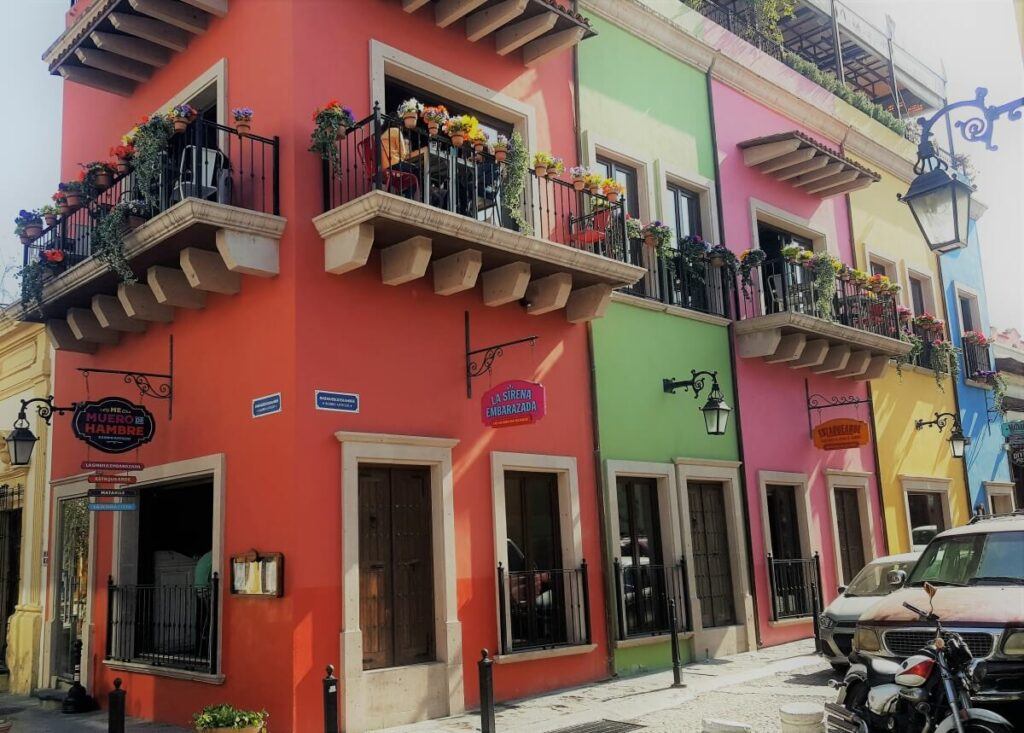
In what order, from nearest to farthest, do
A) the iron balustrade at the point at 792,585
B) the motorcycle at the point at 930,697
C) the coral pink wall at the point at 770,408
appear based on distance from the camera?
the motorcycle at the point at 930,697 < the iron balustrade at the point at 792,585 < the coral pink wall at the point at 770,408

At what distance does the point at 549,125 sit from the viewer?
12891mm

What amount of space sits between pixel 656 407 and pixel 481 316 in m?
3.44

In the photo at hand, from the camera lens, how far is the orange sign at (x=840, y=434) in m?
15.2

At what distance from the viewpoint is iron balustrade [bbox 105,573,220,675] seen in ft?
33.9

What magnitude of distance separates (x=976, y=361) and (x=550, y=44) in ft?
48.6

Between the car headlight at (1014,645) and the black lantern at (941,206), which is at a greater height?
the black lantern at (941,206)

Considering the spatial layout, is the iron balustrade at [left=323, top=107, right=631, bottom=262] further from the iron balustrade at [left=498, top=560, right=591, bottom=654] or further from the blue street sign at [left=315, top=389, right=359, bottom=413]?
the iron balustrade at [left=498, top=560, right=591, bottom=654]

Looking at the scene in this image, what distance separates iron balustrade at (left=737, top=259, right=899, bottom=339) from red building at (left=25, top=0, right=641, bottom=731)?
4367 millimetres

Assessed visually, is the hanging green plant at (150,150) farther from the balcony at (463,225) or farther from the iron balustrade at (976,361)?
the iron balustrade at (976,361)

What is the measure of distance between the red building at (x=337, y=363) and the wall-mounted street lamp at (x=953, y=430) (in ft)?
32.8

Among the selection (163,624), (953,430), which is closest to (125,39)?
(163,624)

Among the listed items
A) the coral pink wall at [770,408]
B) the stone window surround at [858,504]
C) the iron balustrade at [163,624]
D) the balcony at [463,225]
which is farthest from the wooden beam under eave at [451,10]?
the stone window surround at [858,504]

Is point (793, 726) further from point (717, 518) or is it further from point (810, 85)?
point (810, 85)

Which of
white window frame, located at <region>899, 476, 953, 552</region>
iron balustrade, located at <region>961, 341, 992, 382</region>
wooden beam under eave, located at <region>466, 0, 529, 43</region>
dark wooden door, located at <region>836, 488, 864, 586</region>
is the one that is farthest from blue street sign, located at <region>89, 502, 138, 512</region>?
iron balustrade, located at <region>961, 341, 992, 382</region>
